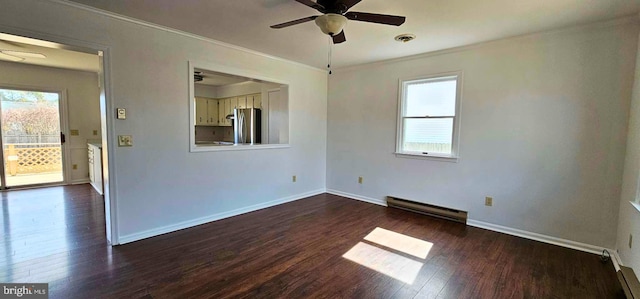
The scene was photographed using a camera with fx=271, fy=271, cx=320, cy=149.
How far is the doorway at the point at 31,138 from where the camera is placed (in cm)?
523

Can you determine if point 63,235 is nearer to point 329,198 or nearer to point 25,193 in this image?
point 25,193

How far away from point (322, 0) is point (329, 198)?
11.8ft

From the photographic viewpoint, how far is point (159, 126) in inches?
125

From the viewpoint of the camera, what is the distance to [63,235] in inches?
124

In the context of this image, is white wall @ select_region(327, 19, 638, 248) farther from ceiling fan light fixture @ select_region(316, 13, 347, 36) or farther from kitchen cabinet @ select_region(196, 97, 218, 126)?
kitchen cabinet @ select_region(196, 97, 218, 126)

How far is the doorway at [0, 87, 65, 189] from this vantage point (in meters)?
5.23

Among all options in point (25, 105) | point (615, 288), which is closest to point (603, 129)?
point (615, 288)

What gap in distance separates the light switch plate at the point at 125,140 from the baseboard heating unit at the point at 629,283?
4508 mm

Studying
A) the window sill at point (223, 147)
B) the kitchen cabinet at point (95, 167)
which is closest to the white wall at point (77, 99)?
the kitchen cabinet at point (95, 167)

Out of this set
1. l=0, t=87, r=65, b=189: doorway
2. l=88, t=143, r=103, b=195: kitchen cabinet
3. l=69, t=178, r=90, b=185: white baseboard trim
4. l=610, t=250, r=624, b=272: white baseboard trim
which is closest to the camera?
l=610, t=250, r=624, b=272: white baseboard trim

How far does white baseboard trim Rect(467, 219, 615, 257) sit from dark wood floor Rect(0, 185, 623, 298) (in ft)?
0.38

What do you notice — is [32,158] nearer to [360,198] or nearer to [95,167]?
[95,167]

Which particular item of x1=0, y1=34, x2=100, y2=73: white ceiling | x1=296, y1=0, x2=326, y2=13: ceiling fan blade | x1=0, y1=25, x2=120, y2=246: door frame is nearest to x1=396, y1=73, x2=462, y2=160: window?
x1=296, y1=0, x2=326, y2=13: ceiling fan blade

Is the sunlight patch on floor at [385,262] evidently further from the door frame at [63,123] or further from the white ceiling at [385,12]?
the door frame at [63,123]
